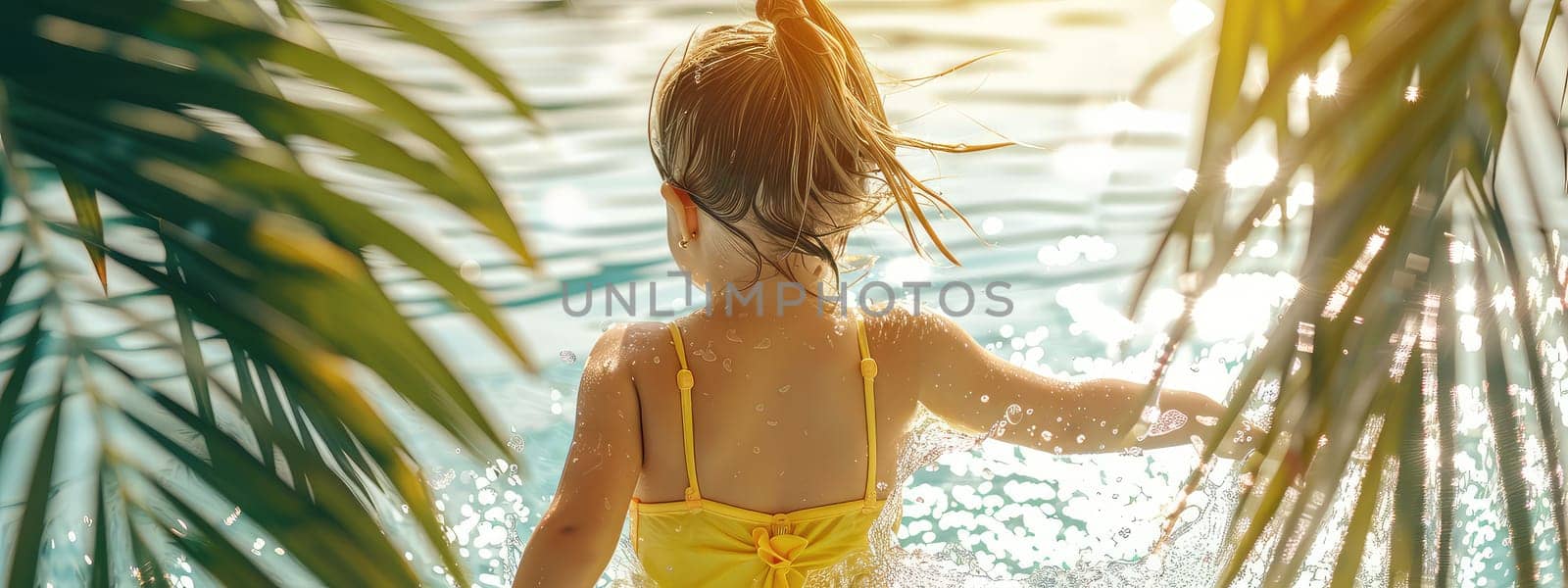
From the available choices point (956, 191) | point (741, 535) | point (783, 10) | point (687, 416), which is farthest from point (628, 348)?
point (956, 191)

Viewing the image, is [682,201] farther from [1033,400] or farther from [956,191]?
[956,191]

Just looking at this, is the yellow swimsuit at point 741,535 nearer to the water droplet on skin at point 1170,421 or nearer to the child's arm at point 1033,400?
the child's arm at point 1033,400

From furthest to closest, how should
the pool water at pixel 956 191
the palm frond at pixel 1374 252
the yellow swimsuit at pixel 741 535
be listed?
1. the pool water at pixel 956 191
2. the yellow swimsuit at pixel 741 535
3. the palm frond at pixel 1374 252

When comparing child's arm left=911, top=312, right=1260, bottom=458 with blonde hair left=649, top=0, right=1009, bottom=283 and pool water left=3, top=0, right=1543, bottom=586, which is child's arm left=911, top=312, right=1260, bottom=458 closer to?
blonde hair left=649, top=0, right=1009, bottom=283

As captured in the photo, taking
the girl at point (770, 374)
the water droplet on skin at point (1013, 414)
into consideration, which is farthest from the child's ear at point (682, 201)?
the water droplet on skin at point (1013, 414)

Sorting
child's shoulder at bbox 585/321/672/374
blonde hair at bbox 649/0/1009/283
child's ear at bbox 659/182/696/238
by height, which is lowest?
child's shoulder at bbox 585/321/672/374

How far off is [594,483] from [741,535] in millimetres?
142

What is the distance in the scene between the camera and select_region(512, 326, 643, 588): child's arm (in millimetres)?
846

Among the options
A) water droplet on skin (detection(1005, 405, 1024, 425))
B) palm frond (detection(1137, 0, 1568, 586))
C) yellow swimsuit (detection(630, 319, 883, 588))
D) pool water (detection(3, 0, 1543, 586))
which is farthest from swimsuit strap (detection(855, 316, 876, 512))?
pool water (detection(3, 0, 1543, 586))

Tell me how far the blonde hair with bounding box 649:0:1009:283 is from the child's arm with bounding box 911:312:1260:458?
132mm

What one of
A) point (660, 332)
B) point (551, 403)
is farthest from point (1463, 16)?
point (551, 403)

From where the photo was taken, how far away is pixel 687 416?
91 cm

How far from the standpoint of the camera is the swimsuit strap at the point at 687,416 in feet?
2.97

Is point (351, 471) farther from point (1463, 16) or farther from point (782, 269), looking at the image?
point (1463, 16)
